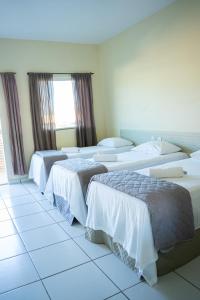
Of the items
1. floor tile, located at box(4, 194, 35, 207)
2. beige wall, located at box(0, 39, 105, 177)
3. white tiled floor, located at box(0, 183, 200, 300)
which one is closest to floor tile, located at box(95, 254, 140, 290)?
white tiled floor, located at box(0, 183, 200, 300)

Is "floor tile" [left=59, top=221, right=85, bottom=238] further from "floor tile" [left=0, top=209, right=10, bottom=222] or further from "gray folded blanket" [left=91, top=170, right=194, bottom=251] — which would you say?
"gray folded blanket" [left=91, top=170, right=194, bottom=251]

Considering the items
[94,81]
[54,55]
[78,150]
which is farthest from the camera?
[94,81]

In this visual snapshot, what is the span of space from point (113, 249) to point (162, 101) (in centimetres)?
257

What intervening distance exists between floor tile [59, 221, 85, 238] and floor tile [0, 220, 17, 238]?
567 mm

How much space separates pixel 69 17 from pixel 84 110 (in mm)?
1925

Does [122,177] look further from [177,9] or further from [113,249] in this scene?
[177,9]

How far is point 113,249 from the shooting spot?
91.7 inches

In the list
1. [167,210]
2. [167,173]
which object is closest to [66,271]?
[167,210]

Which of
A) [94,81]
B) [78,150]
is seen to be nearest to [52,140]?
[78,150]

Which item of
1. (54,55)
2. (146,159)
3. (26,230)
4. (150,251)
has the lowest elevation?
(26,230)

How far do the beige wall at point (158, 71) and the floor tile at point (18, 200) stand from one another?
2.27 m

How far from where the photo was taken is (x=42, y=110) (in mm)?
4875

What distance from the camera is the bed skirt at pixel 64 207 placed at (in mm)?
3047

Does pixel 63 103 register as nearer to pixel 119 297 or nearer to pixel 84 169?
pixel 84 169
